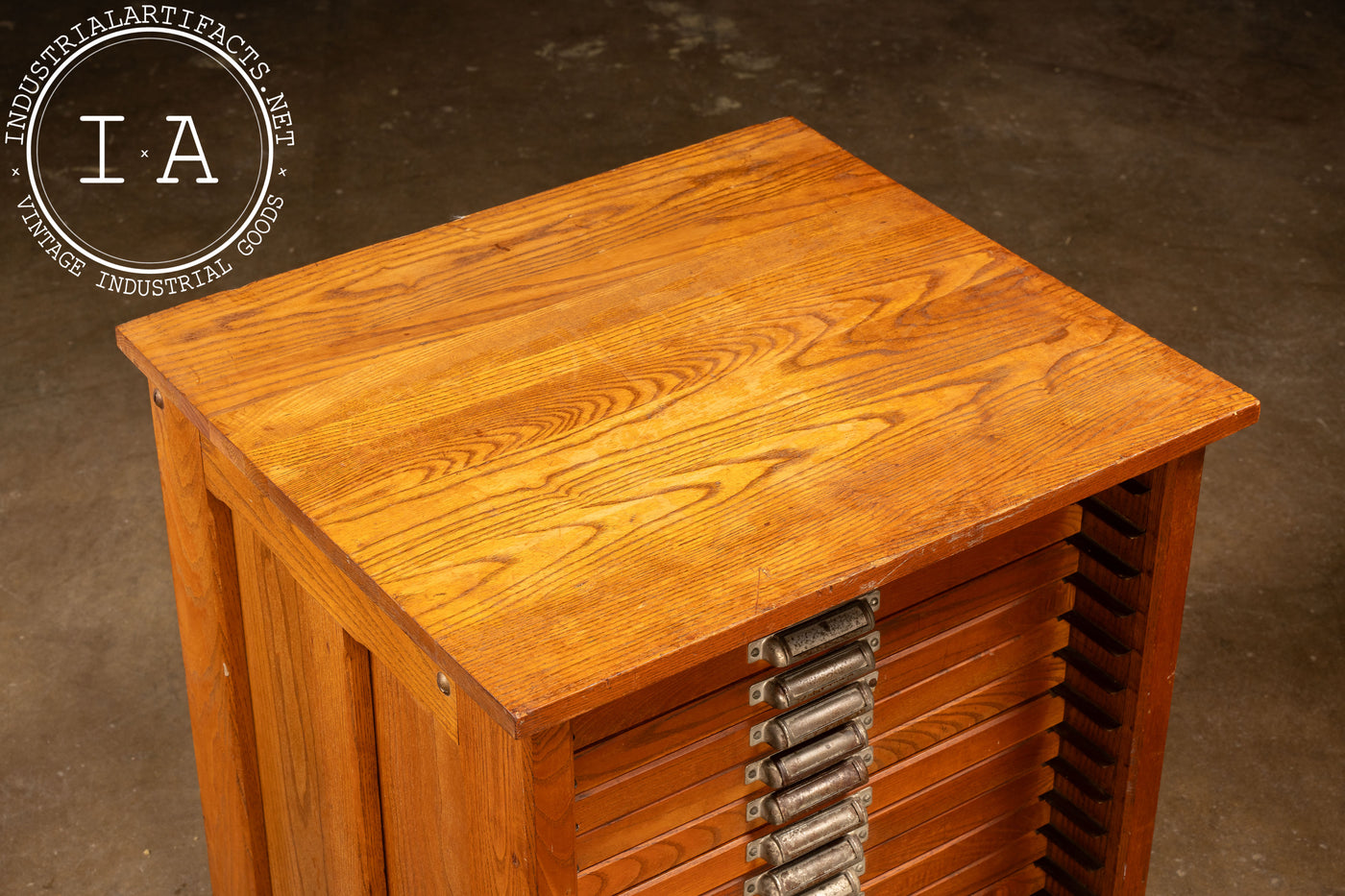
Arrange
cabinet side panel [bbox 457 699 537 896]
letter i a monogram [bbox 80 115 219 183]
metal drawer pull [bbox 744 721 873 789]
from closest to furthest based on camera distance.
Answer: cabinet side panel [bbox 457 699 537 896] → metal drawer pull [bbox 744 721 873 789] → letter i a monogram [bbox 80 115 219 183]

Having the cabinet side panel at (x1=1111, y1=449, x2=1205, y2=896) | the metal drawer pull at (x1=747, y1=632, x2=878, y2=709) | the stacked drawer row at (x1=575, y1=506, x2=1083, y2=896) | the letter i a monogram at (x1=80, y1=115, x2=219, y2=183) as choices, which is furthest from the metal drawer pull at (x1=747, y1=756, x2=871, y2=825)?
the letter i a monogram at (x1=80, y1=115, x2=219, y2=183)

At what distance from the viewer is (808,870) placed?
195 cm

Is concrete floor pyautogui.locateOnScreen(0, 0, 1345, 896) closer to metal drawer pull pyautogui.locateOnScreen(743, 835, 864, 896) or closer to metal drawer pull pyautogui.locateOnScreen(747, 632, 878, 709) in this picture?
metal drawer pull pyautogui.locateOnScreen(743, 835, 864, 896)

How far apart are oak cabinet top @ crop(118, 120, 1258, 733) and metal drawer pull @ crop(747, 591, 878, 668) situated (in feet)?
0.30

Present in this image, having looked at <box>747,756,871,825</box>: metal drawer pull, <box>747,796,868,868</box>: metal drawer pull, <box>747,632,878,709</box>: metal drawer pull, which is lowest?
<box>747,796,868,868</box>: metal drawer pull

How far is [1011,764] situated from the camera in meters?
2.16

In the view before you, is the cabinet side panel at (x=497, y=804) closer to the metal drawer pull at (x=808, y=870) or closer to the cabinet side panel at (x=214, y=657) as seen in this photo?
the metal drawer pull at (x=808, y=870)

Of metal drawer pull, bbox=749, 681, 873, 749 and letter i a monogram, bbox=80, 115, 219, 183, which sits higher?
metal drawer pull, bbox=749, 681, 873, 749

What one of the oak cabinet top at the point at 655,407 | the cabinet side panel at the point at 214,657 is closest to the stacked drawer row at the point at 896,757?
the oak cabinet top at the point at 655,407

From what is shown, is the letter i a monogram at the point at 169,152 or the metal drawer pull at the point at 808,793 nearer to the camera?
the metal drawer pull at the point at 808,793

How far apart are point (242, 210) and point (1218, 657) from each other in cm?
Answer: 231

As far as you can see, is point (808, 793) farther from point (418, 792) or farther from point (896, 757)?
point (418, 792)

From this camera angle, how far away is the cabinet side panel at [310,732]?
1887mm

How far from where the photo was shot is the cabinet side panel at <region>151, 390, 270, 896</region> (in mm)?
2027
